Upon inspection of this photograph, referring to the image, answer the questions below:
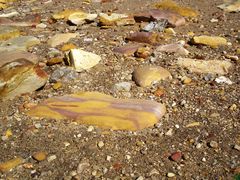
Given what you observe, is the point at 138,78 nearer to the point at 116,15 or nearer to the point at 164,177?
the point at 164,177

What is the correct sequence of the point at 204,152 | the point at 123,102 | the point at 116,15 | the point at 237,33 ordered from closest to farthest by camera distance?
1. the point at 204,152
2. the point at 123,102
3. the point at 237,33
4. the point at 116,15

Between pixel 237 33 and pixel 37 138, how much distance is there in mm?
2767

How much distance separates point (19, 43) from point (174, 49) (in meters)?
1.70

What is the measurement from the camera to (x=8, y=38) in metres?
4.91

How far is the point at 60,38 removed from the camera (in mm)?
4738

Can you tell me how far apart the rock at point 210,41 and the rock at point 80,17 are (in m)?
1.46

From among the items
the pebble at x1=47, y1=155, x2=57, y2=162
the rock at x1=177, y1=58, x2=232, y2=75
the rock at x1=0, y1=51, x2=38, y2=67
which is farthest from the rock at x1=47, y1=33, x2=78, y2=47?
the pebble at x1=47, y1=155, x2=57, y2=162

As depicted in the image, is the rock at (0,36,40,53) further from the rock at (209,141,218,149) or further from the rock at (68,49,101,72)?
the rock at (209,141,218,149)

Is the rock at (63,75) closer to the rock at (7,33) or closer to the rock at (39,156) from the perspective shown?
the rock at (39,156)

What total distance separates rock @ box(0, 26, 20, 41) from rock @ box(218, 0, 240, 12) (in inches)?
108

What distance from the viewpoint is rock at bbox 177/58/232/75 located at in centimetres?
402

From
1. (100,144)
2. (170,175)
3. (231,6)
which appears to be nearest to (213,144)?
(170,175)

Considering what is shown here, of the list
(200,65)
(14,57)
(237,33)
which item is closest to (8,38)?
(14,57)

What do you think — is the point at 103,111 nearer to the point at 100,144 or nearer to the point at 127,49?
the point at 100,144
